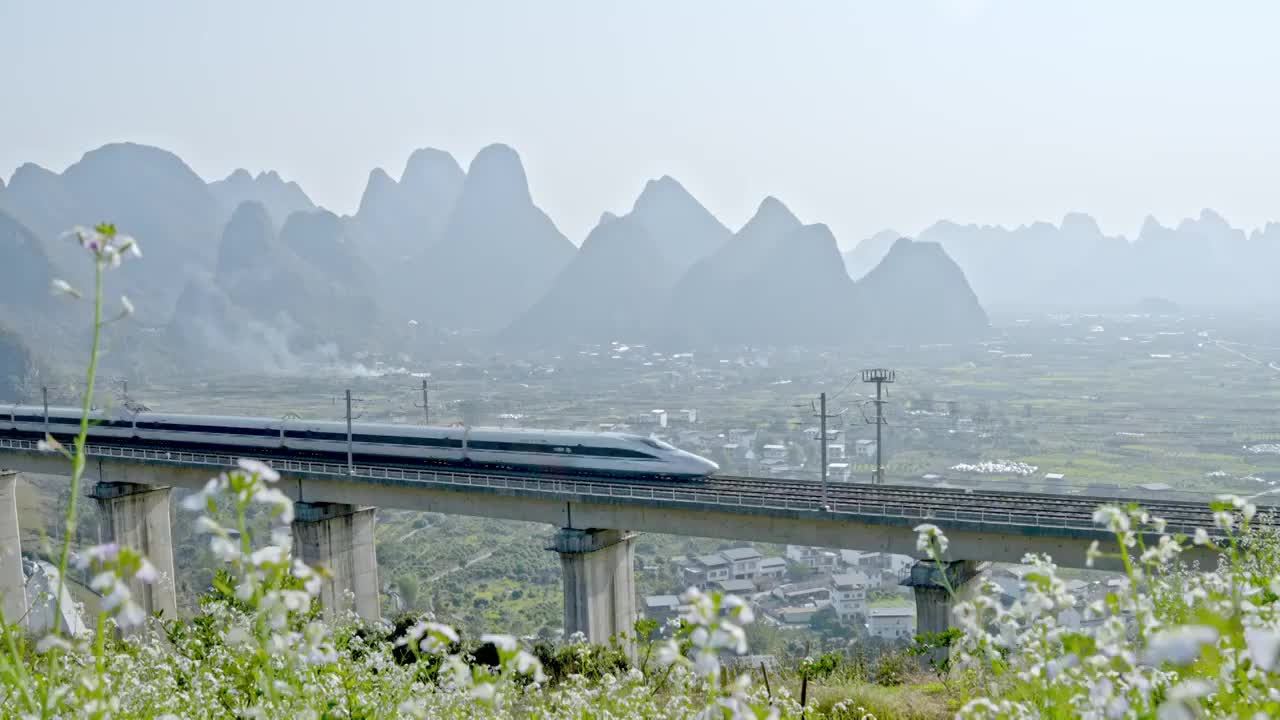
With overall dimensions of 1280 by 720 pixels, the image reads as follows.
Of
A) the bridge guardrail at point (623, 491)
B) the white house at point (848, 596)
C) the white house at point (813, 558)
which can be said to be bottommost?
the white house at point (813, 558)

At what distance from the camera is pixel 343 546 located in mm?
39812

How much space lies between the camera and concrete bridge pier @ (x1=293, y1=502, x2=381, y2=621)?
3906 centimetres

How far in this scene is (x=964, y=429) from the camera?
134000 millimetres

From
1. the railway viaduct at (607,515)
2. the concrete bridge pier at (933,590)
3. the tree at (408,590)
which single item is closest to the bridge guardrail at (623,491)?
the railway viaduct at (607,515)

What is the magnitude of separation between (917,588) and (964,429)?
110575 mm

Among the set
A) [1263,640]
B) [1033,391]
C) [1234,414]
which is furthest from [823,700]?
[1033,391]

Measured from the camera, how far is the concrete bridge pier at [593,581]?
1318 inches

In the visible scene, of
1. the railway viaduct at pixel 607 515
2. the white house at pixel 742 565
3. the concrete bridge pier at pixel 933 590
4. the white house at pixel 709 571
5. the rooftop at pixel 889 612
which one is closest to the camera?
the railway viaduct at pixel 607 515

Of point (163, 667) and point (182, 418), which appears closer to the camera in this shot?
point (163, 667)

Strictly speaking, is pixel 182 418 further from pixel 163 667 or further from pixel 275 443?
pixel 163 667

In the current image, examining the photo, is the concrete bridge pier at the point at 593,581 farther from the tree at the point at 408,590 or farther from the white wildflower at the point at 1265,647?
the tree at the point at 408,590

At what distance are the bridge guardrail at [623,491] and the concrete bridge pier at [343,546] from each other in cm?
167

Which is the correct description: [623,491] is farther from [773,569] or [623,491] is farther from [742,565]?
[773,569]

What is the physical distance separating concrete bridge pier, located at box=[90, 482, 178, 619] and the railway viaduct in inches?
2.3
